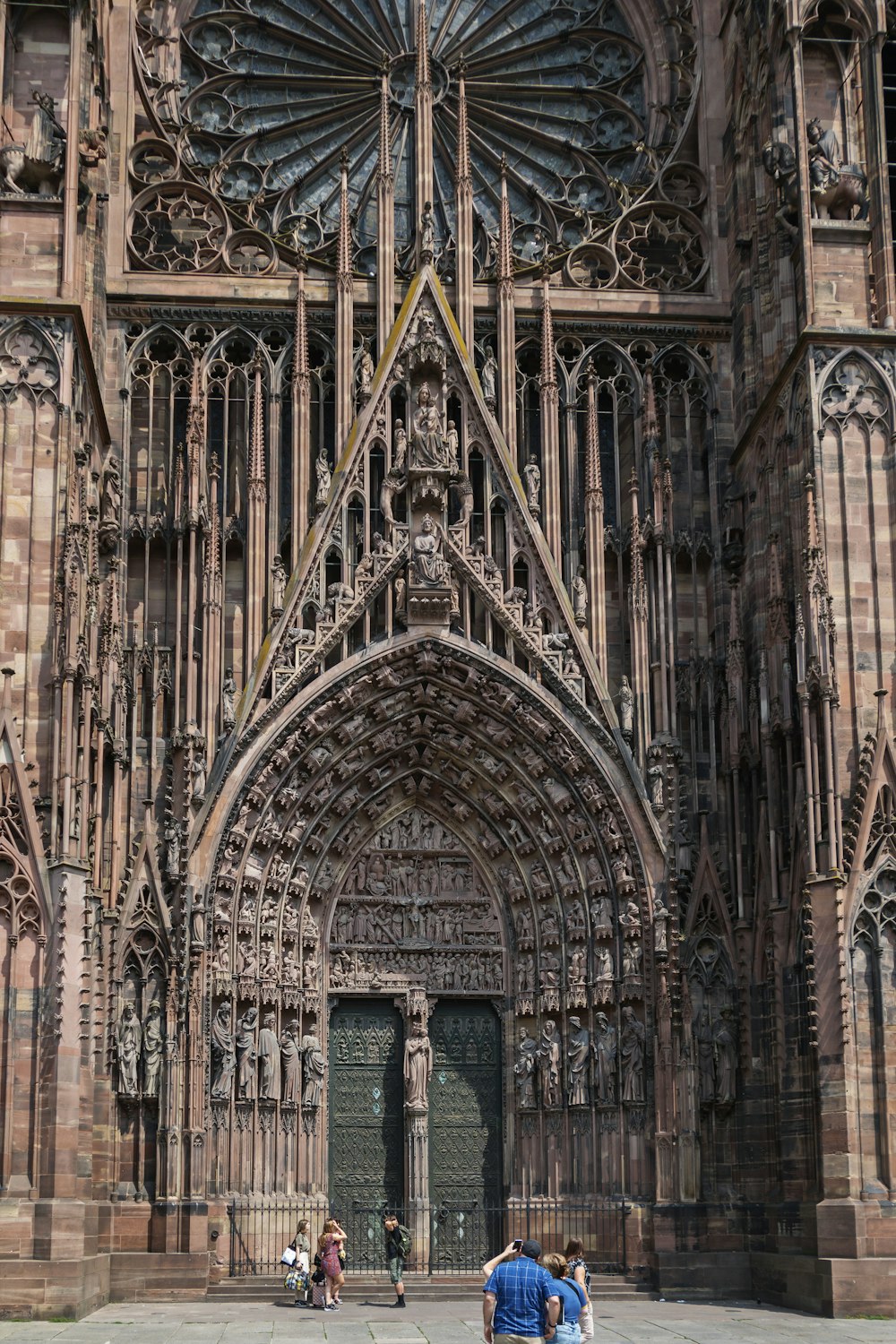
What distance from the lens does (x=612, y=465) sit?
2955 centimetres

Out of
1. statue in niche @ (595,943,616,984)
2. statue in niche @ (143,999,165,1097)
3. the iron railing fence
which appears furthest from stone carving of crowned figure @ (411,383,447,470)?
the iron railing fence

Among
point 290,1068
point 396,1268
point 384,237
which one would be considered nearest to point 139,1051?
point 290,1068

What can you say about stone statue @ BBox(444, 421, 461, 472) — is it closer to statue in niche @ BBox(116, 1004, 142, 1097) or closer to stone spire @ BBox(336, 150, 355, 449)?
stone spire @ BBox(336, 150, 355, 449)

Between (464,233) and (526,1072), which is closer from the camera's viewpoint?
(526,1072)

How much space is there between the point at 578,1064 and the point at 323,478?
8.97 metres

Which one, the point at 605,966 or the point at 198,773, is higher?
the point at 198,773

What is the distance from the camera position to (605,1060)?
26.6 metres

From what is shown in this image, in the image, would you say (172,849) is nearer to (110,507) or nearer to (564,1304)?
(110,507)

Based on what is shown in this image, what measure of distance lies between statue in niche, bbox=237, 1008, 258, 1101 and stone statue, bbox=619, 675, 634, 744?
6401 millimetres

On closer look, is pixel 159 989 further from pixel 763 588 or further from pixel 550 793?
pixel 763 588

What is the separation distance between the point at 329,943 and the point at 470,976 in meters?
2.07

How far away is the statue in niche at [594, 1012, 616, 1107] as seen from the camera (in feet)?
87.0

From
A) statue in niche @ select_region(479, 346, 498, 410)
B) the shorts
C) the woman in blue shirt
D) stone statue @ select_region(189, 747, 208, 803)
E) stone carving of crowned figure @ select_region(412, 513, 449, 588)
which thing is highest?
statue in niche @ select_region(479, 346, 498, 410)

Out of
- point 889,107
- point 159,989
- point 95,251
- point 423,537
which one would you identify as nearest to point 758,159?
point 889,107
